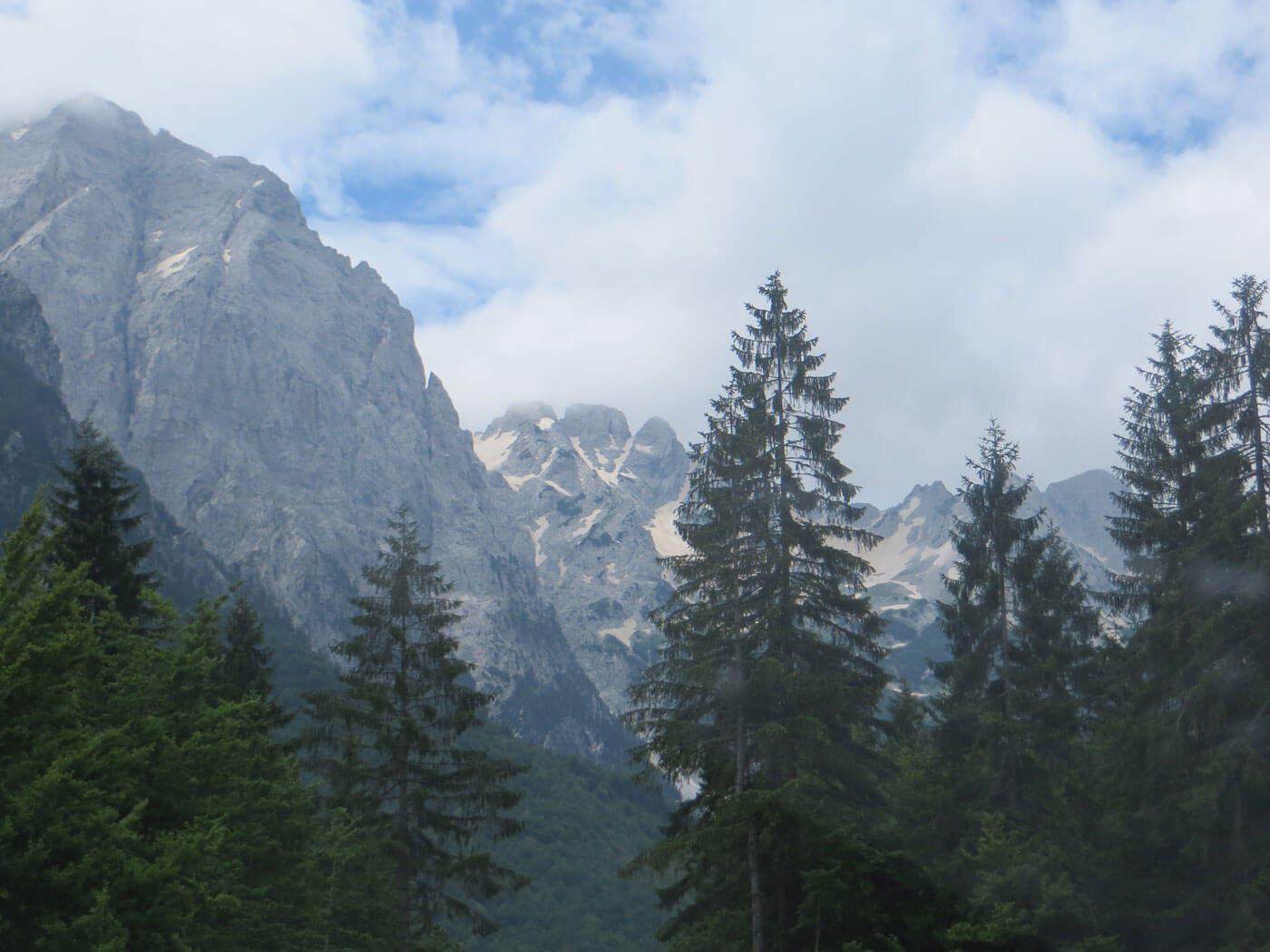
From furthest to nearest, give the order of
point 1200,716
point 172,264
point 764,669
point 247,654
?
point 172,264 < point 247,654 < point 1200,716 < point 764,669

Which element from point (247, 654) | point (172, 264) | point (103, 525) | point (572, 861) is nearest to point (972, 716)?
point (247, 654)

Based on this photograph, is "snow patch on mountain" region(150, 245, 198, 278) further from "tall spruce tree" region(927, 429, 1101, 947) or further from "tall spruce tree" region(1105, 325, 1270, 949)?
"tall spruce tree" region(1105, 325, 1270, 949)

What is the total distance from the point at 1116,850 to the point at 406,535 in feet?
59.2

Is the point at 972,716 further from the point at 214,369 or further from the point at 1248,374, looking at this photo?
the point at 214,369

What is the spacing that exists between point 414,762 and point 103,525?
384 inches

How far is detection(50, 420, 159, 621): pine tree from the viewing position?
24266mm

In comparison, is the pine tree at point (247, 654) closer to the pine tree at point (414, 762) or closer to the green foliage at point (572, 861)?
the pine tree at point (414, 762)

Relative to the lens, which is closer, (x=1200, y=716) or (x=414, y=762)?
(x=1200, y=716)

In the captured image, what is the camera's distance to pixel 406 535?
26156 millimetres

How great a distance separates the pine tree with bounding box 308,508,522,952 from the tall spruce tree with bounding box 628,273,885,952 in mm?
4480

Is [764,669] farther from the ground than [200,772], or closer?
farther from the ground

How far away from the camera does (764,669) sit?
19391 mm

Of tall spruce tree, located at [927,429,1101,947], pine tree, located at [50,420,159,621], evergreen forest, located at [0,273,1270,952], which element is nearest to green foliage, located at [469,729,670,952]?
tall spruce tree, located at [927,429,1101,947]

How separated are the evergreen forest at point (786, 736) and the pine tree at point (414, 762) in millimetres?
91
